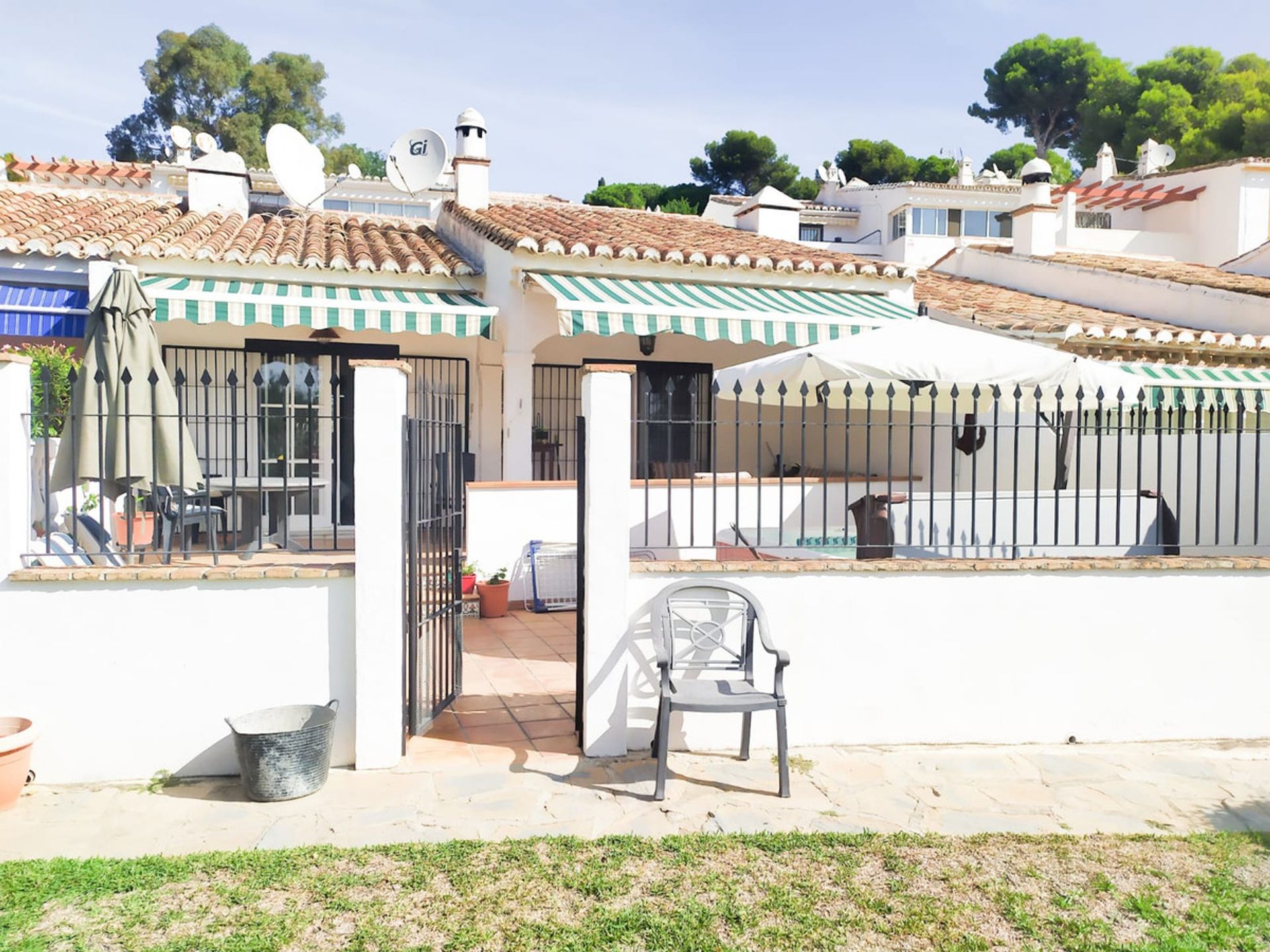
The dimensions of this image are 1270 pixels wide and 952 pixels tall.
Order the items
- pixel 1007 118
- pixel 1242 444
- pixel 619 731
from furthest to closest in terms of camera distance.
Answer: pixel 1007 118 < pixel 1242 444 < pixel 619 731

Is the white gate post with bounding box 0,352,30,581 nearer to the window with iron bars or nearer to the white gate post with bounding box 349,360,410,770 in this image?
the white gate post with bounding box 349,360,410,770

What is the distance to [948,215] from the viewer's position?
155ft

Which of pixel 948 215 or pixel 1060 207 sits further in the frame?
pixel 948 215

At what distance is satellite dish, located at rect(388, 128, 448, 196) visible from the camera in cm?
1853

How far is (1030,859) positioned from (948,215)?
4639 cm

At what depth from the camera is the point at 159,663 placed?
23.2 ft

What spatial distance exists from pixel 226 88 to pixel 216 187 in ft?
168

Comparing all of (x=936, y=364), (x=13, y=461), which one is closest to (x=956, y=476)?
(x=936, y=364)

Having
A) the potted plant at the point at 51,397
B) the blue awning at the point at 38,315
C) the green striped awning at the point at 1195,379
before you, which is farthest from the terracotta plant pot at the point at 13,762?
the green striped awning at the point at 1195,379

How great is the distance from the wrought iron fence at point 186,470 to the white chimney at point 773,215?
11.4 metres

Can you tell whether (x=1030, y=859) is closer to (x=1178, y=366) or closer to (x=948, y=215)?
(x=1178, y=366)

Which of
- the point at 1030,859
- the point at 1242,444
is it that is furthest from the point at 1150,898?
the point at 1242,444

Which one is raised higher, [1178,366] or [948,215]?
[948,215]

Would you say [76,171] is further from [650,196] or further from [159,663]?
[650,196]
